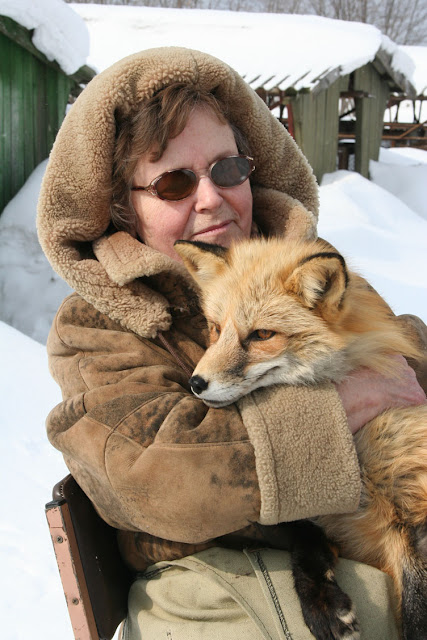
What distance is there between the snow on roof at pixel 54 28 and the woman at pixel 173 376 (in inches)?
191

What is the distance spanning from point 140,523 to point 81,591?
0.93 feet

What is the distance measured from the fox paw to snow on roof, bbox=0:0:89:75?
6.21 metres

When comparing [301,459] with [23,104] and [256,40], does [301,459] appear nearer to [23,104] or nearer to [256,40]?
[23,104]

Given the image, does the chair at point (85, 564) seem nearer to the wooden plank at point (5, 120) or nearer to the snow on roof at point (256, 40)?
the wooden plank at point (5, 120)

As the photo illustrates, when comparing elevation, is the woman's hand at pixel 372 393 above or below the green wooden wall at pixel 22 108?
below

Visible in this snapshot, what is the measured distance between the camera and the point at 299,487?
133 cm

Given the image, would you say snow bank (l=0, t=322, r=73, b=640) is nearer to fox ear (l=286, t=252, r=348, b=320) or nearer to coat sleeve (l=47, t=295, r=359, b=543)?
coat sleeve (l=47, t=295, r=359, b=543)

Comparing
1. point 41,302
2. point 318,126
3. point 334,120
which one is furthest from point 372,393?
point 334,120

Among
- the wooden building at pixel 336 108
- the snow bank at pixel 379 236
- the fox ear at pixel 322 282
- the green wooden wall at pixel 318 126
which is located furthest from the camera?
the green wooden wall at pixel 318 126

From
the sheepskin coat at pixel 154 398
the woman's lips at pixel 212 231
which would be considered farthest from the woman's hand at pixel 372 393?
the woman's lips at pixel 212 231

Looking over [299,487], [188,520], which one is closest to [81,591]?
[188,520]

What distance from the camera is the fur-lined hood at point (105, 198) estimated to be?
1.68 metres

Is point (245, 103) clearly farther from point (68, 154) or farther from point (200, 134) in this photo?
point (68, 154)

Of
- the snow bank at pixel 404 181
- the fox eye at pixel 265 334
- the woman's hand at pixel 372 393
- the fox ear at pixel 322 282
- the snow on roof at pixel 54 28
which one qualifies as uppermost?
the snow on roof at pixel 54 28
